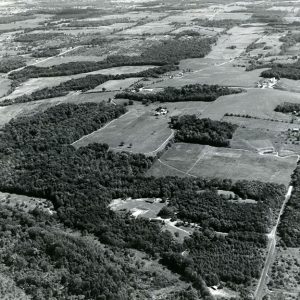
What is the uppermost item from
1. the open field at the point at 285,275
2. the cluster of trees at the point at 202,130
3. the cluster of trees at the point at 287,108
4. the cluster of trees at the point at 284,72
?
the cluster of trees at the point at 202,130

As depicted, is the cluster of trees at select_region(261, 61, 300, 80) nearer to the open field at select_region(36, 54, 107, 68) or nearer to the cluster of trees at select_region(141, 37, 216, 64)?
the cluster of trees at select_region(141, 37, 216, 64)

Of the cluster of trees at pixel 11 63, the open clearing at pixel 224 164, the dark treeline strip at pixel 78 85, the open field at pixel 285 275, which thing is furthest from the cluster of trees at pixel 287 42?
the open field at pixel 285 275

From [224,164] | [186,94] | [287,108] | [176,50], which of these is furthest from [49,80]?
[224,164]

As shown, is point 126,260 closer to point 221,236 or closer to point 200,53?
point 221,236

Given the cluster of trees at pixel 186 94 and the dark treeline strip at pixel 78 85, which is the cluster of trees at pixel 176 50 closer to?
the dark treeline strip at pixel 78 85

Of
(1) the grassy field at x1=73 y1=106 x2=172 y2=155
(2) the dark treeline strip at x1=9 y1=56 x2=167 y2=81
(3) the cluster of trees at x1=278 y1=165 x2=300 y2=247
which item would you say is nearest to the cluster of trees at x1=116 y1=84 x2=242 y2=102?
(1) the grassy field at x1=73 y1=106 x2=172 y2=155

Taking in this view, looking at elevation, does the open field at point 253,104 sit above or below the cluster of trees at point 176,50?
above
